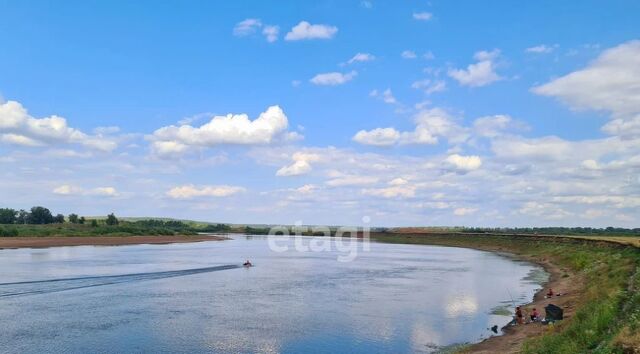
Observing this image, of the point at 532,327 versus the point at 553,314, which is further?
the point at 553,314

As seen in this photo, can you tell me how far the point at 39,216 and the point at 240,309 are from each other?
581 ft

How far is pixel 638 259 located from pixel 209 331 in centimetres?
3297

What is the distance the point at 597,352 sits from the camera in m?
15.5

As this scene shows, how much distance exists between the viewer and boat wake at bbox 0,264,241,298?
1568 inches

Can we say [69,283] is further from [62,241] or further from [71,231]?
[71,231]

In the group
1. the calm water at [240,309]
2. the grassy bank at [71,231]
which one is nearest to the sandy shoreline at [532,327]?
the calm water at [240,309]

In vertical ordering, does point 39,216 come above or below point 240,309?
above

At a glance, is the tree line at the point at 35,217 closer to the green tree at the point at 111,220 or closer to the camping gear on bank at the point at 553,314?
the green tree at the point at 111,220

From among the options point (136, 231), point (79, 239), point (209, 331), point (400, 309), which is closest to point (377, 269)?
point (400, 309)

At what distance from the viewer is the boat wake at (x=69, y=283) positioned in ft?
131

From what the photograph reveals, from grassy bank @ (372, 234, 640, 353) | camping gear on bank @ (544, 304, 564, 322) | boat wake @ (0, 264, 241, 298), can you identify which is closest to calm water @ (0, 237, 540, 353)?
boat wake @ (0, 264, 241, 298)

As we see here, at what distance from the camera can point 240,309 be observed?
3516cm

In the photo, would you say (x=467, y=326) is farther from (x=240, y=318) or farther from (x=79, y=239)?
(x=79, y=239)

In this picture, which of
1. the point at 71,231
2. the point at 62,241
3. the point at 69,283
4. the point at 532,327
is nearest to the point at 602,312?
the point at 532,327
